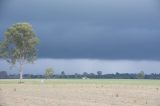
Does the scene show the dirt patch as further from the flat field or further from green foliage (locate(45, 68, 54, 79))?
green foliage (locate(45, 68, 54, 79))

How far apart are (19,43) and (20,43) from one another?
17cm

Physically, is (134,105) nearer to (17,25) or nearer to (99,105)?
(99,105)

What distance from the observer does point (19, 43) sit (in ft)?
239

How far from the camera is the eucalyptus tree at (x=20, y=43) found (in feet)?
235

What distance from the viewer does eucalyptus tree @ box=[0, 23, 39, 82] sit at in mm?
71625

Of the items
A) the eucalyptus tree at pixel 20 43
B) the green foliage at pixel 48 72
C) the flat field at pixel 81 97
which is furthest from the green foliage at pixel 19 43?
the green foliage at pixel 48 72

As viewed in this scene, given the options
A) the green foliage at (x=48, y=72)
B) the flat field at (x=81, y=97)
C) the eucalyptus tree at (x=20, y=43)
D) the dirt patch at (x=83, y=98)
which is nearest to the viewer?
the dirt patch at (x=83, y=98)

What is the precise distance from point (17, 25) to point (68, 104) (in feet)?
172

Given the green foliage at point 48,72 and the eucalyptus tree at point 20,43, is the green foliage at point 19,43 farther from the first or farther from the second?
the green foliage at point 48,72

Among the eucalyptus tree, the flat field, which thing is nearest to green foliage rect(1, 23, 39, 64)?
the eucalyptus tree

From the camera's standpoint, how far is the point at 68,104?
69.1ft

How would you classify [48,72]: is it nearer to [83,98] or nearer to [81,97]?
[81,97]

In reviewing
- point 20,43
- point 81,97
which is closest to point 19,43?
point 20,43

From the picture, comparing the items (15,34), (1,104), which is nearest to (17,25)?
(15,34)
